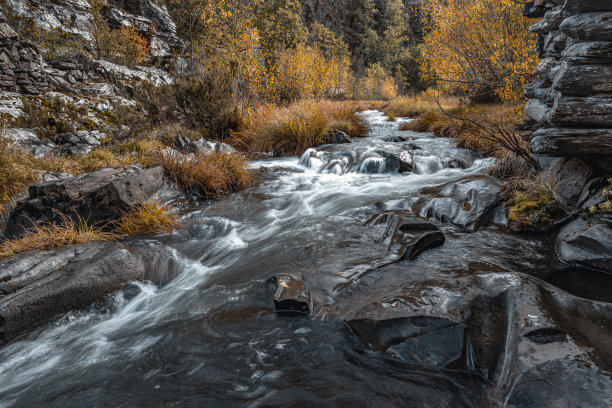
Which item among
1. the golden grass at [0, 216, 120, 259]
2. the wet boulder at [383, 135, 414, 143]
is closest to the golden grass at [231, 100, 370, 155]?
the wet boulder at [383, 135, 414, 143]

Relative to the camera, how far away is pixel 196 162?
6988mm

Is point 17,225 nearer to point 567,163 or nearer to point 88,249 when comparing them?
point 88,249

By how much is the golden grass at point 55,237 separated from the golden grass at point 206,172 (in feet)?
7.25

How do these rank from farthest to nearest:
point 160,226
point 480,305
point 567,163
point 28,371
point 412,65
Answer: point 412,65 → point 160,226 → point 567,163 → point 28,371 → point 480,305

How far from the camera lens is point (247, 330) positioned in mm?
2822

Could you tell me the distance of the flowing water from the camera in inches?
86.0

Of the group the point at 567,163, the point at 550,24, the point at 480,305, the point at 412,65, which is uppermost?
the point at 412,65

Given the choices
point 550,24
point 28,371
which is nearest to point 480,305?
→ point 28,371

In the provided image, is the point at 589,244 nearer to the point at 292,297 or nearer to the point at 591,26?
the point at 591,26

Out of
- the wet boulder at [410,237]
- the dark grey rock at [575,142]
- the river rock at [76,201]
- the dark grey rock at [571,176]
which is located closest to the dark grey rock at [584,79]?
the dark grey rock at [575,142]

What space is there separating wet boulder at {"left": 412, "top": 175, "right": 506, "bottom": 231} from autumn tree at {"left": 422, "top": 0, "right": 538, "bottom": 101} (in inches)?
149

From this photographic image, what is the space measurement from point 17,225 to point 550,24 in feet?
30.1

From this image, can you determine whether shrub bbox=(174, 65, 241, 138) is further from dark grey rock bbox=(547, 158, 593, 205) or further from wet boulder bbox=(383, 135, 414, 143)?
dark grey rock bbox=(547, 158, 593, 205)

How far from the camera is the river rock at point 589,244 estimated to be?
3.17m
